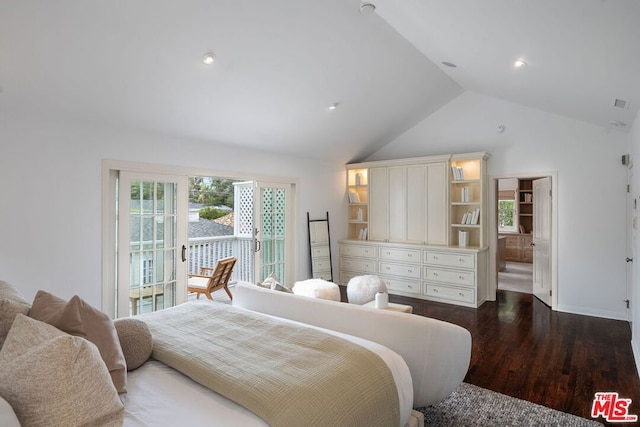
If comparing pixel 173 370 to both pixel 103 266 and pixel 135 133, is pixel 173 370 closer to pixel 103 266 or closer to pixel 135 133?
pixel 103 266

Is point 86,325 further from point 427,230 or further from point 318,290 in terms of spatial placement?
point 427,230

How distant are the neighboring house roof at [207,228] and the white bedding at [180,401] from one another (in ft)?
21.0

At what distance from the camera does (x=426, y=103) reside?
5.54 meters

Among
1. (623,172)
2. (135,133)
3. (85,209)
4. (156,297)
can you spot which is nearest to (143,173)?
(135,133)

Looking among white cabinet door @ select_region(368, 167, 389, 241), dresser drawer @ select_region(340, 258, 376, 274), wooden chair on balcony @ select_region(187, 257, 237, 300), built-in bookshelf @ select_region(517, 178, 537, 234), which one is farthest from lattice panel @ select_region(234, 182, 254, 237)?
built-in bookshelf @ select_region(517, 178, 537, 234)

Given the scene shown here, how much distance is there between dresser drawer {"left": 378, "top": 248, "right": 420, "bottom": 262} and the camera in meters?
5.67

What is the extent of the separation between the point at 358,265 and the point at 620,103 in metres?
4.22

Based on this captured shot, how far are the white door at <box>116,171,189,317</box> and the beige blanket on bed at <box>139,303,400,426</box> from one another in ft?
Result: 5.81

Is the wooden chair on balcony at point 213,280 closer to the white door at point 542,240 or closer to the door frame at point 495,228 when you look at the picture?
the door frame at point 495,228

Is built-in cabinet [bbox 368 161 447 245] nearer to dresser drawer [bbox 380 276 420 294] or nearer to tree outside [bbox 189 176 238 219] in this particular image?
dresser drawer [bbox 380 276 420 294]

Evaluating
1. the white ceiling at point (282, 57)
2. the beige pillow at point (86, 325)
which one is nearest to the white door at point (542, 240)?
the white ceiling at point (282, 57)

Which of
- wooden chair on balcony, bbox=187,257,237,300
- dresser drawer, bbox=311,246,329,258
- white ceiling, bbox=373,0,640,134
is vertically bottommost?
wooden chair on balcony, bbox=187,257,237,300

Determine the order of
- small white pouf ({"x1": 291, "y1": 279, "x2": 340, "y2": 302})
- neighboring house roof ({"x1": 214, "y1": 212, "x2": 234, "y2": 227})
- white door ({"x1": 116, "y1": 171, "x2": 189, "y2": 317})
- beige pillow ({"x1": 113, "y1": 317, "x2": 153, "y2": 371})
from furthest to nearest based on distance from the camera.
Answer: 1. neighboring house roof ({"x1": 214, "y1": 212, "x2": 234, "y2": 227})
2. white door ({"x1": 116, "y1": 171, "x2": 189, "y2": 317})
3. small white pouf ({"x1": 291, "y1": 279, "x2": 340, "y2": 302})
4. beige pillow ({"x1": 113, "y1": 317, "x2": 153, "y2": 371})

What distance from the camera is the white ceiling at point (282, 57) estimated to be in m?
2.29
